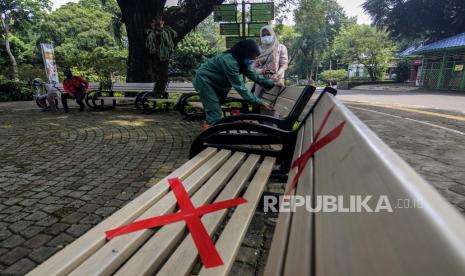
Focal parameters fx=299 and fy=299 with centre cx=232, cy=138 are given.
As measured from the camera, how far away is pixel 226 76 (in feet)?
11.1

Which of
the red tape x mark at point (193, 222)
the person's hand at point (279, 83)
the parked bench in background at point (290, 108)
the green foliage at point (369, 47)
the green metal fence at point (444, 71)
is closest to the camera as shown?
the red tape x mark at point (193, 222)

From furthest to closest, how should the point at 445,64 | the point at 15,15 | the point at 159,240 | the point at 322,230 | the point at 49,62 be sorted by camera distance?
1. the point at 445,64
2. the point at 15,15
3. the point at 49,62
4. the point at 159,240
5. the point at 322,230

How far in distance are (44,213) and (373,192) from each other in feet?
9.59

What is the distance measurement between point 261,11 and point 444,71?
81.4ft

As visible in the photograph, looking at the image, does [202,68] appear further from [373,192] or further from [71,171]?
[373,192]

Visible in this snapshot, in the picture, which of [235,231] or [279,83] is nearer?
[235,231]

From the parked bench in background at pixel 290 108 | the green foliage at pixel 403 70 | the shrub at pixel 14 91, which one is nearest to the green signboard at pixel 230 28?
the parked bench in background at pixel 290 108

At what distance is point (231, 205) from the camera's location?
5.69 feet

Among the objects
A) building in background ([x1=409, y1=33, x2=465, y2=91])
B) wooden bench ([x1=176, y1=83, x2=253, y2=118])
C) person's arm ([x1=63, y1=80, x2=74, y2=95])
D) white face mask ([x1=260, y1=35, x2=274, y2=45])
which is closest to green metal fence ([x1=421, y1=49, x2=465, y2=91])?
building in background ([x1=409, y1=33, x2=465, y2=91])

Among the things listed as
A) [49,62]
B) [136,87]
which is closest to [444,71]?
[136,87]

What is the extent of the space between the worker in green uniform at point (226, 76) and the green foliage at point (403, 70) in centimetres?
4766

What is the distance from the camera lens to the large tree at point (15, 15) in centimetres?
2411

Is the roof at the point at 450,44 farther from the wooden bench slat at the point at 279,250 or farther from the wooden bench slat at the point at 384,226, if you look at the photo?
the wooden bench slat at the point at 384,226

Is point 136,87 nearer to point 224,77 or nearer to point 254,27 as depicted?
point 254,27
